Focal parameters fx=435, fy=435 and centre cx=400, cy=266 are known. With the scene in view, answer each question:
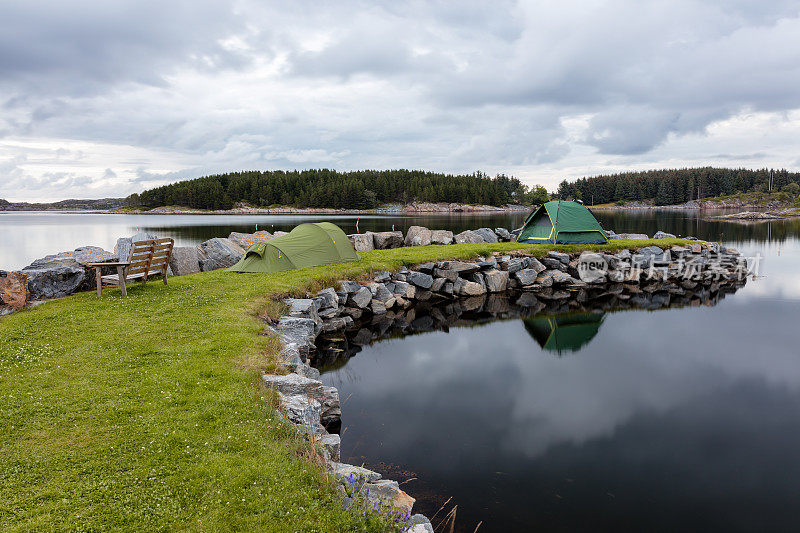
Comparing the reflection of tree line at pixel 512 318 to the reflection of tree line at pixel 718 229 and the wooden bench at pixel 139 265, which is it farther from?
the reflection of tree line at pixel 718 229

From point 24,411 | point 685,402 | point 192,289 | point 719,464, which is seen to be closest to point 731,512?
point 719,464

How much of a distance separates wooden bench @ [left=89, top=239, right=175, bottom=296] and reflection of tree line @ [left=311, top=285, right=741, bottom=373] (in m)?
6.39

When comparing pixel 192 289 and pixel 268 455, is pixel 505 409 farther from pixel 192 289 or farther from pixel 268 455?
pixel 192 289

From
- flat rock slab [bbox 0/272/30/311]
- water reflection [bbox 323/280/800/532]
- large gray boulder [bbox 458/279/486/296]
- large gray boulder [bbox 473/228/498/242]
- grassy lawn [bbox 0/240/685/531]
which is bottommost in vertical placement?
water reflection [bbox 323/280/800/532]

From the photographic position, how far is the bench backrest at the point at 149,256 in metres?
14.4

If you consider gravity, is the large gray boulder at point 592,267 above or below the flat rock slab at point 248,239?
below

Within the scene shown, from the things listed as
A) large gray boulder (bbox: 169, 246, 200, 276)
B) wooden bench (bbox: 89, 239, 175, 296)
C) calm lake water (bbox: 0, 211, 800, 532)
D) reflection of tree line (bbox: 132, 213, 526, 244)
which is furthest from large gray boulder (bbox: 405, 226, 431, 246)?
reflection of tree line (bbox: 132, 213, 526, 244)

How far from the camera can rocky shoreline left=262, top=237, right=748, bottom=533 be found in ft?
28.4

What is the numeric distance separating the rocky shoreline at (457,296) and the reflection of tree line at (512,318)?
0.08 meters

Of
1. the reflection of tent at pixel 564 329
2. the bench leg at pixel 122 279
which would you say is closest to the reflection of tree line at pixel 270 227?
the reflection of tent at pixel 564 329

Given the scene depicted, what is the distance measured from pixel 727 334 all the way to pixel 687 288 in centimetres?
1008

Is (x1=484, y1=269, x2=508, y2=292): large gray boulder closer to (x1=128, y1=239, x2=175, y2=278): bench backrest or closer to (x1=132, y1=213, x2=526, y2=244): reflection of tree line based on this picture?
(x1=128, y1=239, x2=175, y2=278): bench backrest

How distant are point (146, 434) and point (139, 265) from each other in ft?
33.9

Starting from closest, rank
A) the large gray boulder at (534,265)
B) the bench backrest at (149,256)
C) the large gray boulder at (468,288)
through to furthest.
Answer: the bench backrest at (149,256)
the large gray boulder at (468,288)
the large gray boulder at (534,265)
